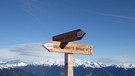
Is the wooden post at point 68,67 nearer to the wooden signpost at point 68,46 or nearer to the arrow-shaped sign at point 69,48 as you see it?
the wooden signpost at point 68,46

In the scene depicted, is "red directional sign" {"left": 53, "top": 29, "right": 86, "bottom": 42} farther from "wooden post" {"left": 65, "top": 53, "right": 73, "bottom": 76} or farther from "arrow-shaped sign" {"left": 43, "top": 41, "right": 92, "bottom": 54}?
"wooden post" {"left": 65, "top": 53, "right": 73, "bottom": 76}

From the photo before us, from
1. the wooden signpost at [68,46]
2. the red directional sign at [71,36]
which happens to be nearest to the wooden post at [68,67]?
the wooden signpost at [68,46]

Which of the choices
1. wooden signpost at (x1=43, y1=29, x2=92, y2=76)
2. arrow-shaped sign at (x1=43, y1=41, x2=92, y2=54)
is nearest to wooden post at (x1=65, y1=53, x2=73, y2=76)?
wooden signpost at (x1=43, y1=29, x2=92, y2=76)

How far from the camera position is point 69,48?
432 inches

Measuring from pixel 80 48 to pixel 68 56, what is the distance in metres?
0.81

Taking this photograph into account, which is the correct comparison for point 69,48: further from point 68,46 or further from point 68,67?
point 68,67

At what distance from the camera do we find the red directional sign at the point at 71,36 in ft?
34.1

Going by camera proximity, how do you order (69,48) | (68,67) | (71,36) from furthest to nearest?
(69,48)
(71,36)
(68,67)

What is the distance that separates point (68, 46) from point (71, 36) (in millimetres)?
453

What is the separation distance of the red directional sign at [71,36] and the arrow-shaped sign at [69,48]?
288 millimetres

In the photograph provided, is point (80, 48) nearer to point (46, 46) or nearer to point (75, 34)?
point (75, 34)

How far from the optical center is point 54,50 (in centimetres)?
1053

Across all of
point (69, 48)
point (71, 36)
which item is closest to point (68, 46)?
point (69, 48)

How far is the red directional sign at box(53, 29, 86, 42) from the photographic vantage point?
1040 cm
